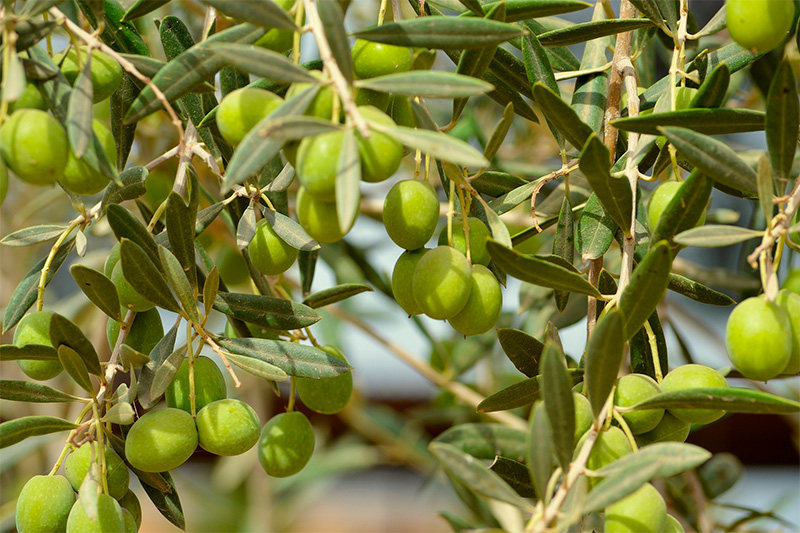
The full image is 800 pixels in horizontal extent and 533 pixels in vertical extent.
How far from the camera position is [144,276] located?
2.25 feet

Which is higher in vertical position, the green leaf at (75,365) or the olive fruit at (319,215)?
the olive fruit at (319,215)

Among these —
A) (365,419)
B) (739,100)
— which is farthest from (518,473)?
(365,419)

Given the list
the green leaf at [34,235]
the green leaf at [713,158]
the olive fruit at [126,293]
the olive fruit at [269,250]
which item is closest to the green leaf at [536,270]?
the green leaf at [713,158]

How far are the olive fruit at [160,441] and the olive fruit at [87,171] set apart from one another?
0.21 metres

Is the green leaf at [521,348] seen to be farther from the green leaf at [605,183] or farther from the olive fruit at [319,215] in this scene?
the olive fruit at [319,215]

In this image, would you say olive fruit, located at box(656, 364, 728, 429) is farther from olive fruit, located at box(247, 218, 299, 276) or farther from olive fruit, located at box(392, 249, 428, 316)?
Answer: olive fruit, located at box(247, 218, 299, 276)

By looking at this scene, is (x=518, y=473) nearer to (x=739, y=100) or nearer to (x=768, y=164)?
(x=768, y=164)

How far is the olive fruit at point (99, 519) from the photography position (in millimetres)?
620

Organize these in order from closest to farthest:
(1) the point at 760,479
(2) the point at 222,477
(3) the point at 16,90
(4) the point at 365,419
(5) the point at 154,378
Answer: (3) the point at 16,90, (5) the point at 154,378, (4) the point at 365,419, (2) the point at 222,477, (1) the point at 760,479

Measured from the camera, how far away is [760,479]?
344 cm

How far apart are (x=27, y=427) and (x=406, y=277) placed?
Answer: 0.38m

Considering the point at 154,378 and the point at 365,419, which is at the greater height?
the point at 154,378

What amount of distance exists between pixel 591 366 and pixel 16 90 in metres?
0.46

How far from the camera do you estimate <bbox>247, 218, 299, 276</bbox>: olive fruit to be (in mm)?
765
